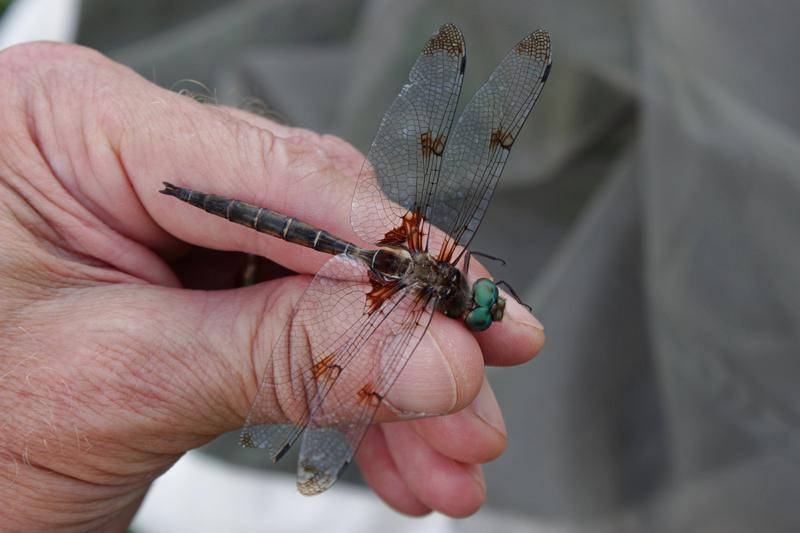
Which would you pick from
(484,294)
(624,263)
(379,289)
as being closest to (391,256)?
(379,289)

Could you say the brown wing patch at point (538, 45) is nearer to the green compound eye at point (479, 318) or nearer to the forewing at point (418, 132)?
the forewing at point (418, 132)

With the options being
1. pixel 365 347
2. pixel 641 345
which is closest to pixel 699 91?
pixel 641 345

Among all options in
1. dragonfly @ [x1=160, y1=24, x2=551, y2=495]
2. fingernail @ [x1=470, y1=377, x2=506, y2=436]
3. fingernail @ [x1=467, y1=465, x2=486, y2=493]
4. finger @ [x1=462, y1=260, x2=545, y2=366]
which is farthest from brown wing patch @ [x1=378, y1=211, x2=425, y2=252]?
fingernail @ [x1=467, y1=465, x2=486, y2=493]

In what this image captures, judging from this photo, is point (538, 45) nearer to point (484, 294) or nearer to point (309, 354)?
point (484, 294)

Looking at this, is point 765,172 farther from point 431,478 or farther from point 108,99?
point 108,99

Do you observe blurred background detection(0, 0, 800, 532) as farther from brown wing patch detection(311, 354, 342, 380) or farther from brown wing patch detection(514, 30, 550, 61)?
brown wing patch detection(311, 354, 342, 380)

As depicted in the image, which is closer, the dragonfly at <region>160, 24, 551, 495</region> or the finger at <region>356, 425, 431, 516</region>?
the dragonfly at <region>160, 24, 551, 495</region>
